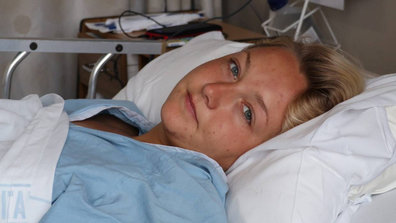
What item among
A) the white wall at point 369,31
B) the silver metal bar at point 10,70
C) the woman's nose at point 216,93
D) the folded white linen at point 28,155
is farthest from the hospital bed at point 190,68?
the white wall at point 369,31

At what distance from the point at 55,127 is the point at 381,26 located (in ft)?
4.65

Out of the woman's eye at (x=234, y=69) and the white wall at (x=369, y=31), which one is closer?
the woman's eye at (x=234, y=69)

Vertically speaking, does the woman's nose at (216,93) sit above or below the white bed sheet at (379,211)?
above

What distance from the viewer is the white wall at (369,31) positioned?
77.1 inches

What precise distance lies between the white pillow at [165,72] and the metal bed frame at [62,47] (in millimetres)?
103

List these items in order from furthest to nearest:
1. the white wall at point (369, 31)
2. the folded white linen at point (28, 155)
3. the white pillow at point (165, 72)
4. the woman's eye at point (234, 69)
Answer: the white wall at point (369, 31) < the white pillow at point (165, 72) < the woman's eye at point (234, 69) < the folded white linen at point (28, 155)

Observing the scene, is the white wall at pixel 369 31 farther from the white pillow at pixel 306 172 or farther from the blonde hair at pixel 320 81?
the white pillow at pixel 306 172

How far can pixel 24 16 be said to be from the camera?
2594mm

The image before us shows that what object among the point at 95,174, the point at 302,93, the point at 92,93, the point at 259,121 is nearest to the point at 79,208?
the point at 95,174

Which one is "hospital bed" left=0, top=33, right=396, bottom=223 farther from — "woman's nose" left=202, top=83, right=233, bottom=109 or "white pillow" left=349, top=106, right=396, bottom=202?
"woman's nose" left=202, top=83, right=233, bottom=109

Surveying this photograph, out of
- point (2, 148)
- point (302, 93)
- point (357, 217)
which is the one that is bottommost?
point (357, 217)

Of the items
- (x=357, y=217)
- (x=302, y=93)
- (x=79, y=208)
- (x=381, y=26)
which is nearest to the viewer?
(x=79, y=208)

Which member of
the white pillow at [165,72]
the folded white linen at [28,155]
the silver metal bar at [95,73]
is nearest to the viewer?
the folded white linen at [28,155]

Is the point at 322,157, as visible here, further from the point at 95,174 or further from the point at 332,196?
the point at 95,174
